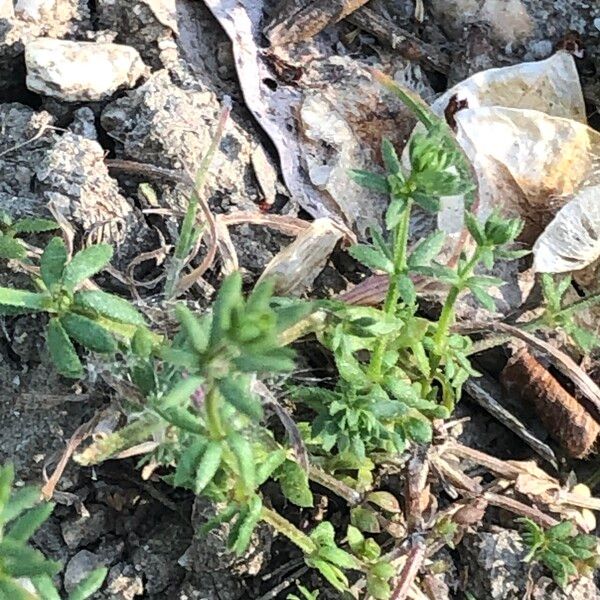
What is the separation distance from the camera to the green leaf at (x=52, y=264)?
162 cm

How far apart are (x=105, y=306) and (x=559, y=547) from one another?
1095 millimetres

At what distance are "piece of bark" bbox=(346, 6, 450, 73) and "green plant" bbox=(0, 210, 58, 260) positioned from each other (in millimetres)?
1036

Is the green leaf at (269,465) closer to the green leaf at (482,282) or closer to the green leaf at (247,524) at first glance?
the green leaf at (247,524)

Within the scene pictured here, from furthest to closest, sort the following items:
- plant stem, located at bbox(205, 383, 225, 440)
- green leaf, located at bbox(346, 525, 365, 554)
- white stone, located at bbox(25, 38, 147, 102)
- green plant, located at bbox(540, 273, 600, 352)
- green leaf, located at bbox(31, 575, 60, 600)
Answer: white stone, located at bbox(25, 38, 147, 102) < green plant, located at bbox(540, 273, 600, 352) < green leaf, located at bbox(346, 525, 365, 554) < green leaf, located at bbox(31, 575, 60, 600) < plant stem, located at bbox(205, 383, 225, 440)

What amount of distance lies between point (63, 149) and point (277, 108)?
0.54m

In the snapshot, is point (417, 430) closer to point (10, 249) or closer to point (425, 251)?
point (425, 251)

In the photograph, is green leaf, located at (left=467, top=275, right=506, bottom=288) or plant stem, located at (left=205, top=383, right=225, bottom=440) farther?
green leaf, located at (left=467, top=275, right=506, bottom=288)

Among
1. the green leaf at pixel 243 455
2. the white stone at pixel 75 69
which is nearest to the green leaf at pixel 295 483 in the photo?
the green leaf at pixel 243 455

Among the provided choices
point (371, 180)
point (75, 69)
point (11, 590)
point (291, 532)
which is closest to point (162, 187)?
point (75, 69)

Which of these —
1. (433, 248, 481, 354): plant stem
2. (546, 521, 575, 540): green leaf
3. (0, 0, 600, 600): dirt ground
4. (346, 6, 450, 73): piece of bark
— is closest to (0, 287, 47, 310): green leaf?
(0, 0, 600, 600): dirt ground

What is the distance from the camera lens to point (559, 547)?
6.72ft

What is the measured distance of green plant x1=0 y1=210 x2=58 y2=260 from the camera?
1.84m

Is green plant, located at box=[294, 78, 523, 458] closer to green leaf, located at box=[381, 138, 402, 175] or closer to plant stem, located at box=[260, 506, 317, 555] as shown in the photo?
green leaf, located at box=[381, 138, 402, 175]

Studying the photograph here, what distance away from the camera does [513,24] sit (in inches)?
97.3
